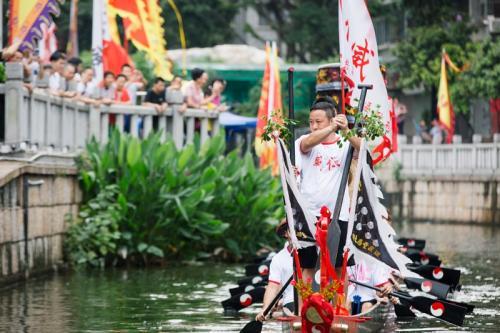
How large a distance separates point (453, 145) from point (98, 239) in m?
20.6

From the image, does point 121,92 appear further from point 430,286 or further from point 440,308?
point 440,308

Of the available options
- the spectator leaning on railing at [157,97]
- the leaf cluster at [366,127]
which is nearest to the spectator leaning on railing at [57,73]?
the spectator leaning on railing at [157,97]

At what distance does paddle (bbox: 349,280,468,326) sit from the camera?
43.2 feet

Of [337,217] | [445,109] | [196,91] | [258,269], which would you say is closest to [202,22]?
[445,109]

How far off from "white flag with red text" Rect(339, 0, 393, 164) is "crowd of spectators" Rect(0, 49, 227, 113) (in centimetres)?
411

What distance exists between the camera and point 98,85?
885 inches

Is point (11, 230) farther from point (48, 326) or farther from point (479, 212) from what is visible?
point (479, 212)

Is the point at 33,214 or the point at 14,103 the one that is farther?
the point at 33,214

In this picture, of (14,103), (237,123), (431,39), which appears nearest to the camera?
(14,103)

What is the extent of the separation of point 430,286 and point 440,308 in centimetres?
150

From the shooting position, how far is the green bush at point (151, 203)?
2028 cm

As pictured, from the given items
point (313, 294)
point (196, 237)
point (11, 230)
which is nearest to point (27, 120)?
point (11, 230)

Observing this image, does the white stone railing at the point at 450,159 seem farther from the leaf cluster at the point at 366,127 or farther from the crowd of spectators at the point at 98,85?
the leaf cluster at the point at 366,127

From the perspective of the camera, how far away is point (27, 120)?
18.2m
